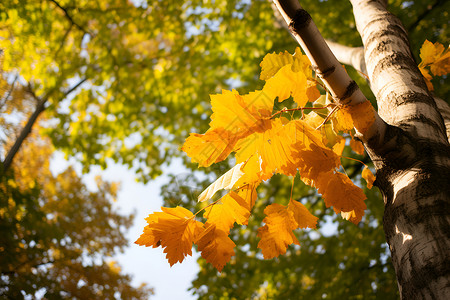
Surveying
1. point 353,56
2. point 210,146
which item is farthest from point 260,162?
point 353,56

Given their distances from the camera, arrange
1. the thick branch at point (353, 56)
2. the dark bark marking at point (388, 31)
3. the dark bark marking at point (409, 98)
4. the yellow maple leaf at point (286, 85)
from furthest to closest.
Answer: the thick branch at point (353, 56)
the dark bark marking at point (388, 31)
the dark bark marking at point (409, 98)
the yellow maple leaf at point (286, 85)

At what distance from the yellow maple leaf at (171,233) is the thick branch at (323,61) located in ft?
1.79

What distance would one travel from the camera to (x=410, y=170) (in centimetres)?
80

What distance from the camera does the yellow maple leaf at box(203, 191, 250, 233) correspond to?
2.87 feet

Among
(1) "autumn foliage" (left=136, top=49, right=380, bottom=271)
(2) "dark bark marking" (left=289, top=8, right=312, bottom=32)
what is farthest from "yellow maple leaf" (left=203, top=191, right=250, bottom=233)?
Result: (2) "dark bark marking" (left=289, top=8, right=312, bottom=32)

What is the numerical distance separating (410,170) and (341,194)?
0.19 m

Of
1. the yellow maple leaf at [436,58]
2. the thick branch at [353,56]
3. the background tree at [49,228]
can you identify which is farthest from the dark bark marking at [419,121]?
the background tree at [49,228]

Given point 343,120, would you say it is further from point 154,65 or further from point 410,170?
point 154,65

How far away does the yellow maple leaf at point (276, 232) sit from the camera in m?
0.92

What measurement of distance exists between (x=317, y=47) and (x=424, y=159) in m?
0.42

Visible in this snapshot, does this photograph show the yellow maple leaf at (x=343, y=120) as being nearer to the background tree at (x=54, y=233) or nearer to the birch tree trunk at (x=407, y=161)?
the birch tree trunk at (x=407, y=161)

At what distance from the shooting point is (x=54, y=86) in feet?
15.6

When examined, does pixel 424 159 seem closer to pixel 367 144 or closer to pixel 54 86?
pixel 367 144

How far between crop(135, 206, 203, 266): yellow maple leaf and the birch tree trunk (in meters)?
0.53
